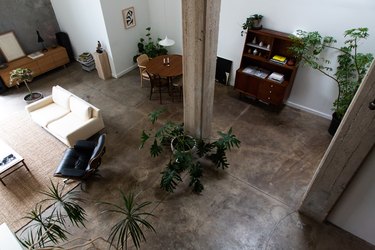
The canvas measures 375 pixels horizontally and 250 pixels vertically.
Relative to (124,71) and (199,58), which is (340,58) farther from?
(124,71)

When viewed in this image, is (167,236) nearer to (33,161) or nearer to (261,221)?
(261,221)

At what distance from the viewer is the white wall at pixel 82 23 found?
647 cm

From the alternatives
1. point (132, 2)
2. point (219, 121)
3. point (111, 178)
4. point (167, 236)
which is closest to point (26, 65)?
point (132, 2)

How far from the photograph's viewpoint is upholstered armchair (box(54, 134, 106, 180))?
13.5 feet

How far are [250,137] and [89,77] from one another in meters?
5.21

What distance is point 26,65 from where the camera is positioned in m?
6.98

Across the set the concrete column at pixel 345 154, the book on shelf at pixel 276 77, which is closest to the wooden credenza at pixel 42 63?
the book on shelf at pixel 276 77

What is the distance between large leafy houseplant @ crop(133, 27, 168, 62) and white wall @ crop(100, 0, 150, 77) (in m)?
0.13

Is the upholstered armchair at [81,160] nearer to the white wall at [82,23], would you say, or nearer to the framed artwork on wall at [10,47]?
the white wall at [82,23]

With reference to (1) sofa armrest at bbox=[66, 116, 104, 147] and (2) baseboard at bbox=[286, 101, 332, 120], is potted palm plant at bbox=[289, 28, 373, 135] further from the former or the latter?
(1) sofa armrest at bbox=[66, 116, 104, 147]

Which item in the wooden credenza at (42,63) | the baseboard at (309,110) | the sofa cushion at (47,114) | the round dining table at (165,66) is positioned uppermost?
the round dining table at (165,66)

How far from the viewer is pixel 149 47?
7.30 m

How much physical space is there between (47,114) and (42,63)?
267cm

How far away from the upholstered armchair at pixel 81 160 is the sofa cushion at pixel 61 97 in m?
1.45
